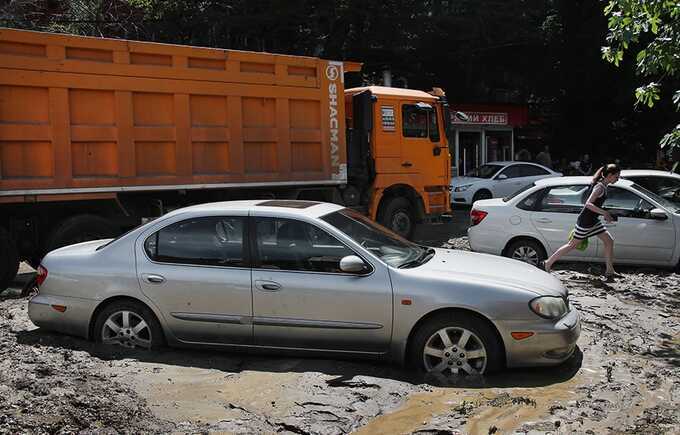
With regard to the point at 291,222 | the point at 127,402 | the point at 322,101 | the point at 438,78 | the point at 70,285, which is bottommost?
the point at 127,402

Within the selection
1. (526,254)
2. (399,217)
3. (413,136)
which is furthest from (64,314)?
(413,136)

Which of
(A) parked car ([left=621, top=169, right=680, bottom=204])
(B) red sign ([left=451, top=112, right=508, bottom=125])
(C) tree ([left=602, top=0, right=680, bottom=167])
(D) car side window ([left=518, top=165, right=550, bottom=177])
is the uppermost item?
(B) red sign ([left=451, top=112, right=508, bottom=125])

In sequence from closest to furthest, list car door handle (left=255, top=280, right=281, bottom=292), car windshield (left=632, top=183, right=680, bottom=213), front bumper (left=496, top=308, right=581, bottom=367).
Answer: front bumper (left=496, top=308, right=581, bottom=367), car door handle (left=255, top=280, right=281, bottom=292), car windshield (left=632, top=183, right=680, bottom=213)

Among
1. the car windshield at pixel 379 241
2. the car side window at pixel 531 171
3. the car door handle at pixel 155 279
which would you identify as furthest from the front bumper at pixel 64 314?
the car side window at pixel 531 171

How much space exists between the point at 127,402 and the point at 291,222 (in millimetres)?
1932

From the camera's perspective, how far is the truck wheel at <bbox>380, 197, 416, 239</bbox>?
12.5 metres

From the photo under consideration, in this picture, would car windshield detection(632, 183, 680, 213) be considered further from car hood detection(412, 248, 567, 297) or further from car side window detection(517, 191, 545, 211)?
car hood detection(412, 248, 567, 297)

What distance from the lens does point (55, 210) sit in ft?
30.4

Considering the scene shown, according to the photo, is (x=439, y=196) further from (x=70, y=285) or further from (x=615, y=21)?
(x=70, y=285)

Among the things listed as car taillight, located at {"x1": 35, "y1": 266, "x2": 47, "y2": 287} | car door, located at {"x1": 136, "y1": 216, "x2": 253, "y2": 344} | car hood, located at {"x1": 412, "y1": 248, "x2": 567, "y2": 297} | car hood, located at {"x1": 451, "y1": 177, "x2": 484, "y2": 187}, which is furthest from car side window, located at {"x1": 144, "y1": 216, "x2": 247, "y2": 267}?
car hood, located at {"x1": 451, "y1": 177, "x2": 484, "y2": 187}

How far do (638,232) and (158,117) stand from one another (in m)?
6.71

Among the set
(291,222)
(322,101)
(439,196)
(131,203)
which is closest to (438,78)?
(439,196)

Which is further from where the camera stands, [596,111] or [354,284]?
[596,111]

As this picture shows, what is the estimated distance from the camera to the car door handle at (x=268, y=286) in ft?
18.6
